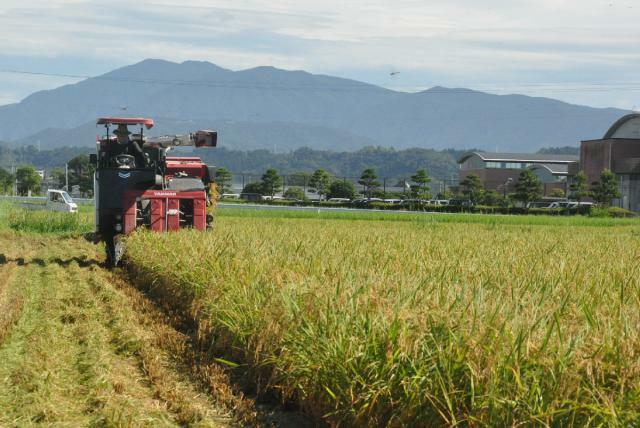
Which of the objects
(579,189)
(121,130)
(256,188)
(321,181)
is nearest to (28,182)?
(256,188)

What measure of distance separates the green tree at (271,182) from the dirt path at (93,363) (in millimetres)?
58816

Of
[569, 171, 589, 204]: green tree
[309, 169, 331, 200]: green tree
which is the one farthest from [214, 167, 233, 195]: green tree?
[569, 171, 589, 204]: green tree

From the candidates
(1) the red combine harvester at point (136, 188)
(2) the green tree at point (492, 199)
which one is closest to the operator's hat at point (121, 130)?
(1) the red combine harvester at point (136, 188)

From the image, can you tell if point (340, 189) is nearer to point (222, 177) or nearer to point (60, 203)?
point (222, 177)

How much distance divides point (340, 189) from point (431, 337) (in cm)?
6524

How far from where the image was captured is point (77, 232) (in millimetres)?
21328

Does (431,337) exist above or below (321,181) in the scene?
below

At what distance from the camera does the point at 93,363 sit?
6527mm

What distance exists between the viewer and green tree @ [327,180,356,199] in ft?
225

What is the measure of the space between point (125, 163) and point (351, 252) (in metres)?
5.69

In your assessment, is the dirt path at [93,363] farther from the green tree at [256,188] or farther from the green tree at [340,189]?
the green tree at [256,188]

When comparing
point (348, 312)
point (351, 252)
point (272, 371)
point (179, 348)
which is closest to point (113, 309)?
point (179, 348)

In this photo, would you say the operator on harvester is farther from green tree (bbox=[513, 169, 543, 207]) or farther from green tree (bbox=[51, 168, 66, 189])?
green tree (bbox=[51, 168, 66, 189])

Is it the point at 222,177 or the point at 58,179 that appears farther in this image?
the point at 58,179
